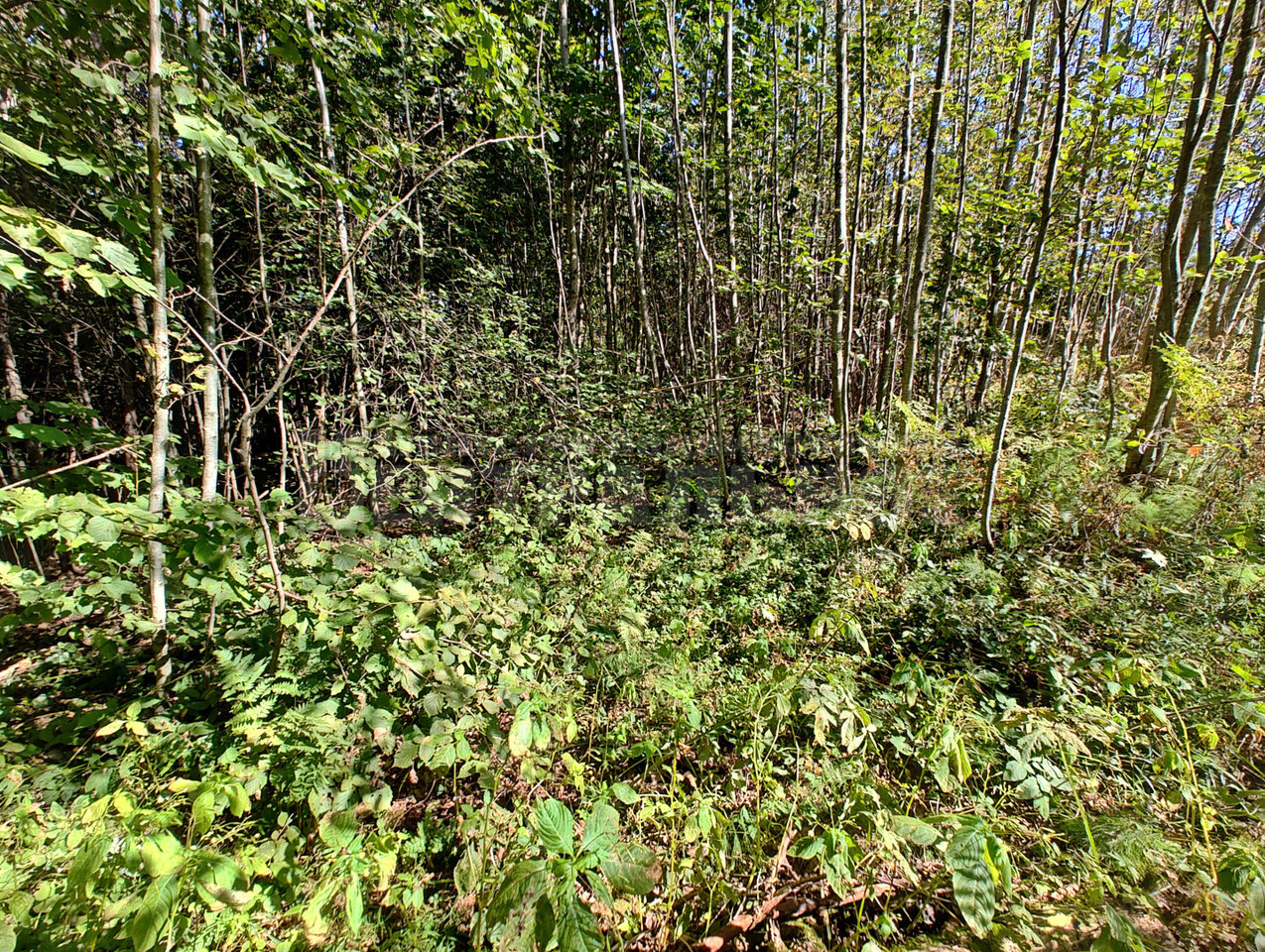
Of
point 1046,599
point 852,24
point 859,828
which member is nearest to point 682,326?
point 852,24

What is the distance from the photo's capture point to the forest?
4.86 feet

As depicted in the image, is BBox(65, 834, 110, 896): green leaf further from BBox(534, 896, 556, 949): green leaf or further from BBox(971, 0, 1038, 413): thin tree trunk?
BBox(971, 0, 1038, 413): thin tree trunk

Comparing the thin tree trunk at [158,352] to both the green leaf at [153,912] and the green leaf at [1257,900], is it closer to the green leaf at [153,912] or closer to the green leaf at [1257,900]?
the green leaf at [153,912]

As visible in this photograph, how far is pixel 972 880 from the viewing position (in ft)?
4.10

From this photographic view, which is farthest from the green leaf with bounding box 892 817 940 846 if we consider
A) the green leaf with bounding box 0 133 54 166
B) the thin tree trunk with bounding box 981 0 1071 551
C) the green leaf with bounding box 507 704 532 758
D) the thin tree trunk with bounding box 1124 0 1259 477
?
the thin tree trunk with bounding box 1124 0 1259 477

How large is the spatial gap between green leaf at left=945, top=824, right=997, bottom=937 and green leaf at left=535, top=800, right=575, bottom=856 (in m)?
0.94

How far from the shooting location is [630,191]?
4707 mm

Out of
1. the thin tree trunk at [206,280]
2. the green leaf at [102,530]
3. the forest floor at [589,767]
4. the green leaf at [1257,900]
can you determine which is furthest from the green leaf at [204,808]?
the green leaf at [1257,900]

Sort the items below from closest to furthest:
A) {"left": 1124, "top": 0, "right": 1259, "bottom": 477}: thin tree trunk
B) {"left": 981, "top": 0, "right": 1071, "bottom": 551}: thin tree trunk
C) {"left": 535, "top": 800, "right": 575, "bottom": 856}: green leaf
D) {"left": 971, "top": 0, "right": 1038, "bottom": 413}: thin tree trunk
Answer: {"left": 535, "top": 800, "right": 575, "bottom": 856}: green leaf
{"left": 981, "top": 0, "right": 1071, "bottom": 551}: thin tree trunk
{"left": 1124, "top": 0, "right": 1259, "bottom": 477}: thin tree trunk
{"left": 971, "top": 0, "right": 1038, "bottom": 413}: thin tree trunk

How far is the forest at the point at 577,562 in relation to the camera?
148 cm

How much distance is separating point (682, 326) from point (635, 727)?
213 inches

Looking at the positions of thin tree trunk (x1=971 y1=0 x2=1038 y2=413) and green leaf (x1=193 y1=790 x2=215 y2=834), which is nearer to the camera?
green leaf (x1=193 y1=790 x2=215 y2=834)

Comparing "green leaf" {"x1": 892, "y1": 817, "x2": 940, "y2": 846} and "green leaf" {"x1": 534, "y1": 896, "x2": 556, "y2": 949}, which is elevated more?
"green leaf" {"x1": 534, "y1": 896, "x2": 556, "y2": 949}

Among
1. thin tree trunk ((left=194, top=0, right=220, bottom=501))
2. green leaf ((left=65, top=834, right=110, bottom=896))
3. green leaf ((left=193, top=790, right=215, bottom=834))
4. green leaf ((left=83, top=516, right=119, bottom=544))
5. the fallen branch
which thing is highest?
thin tree trunk ((left=194, top=0, right=220, bottom=501))
